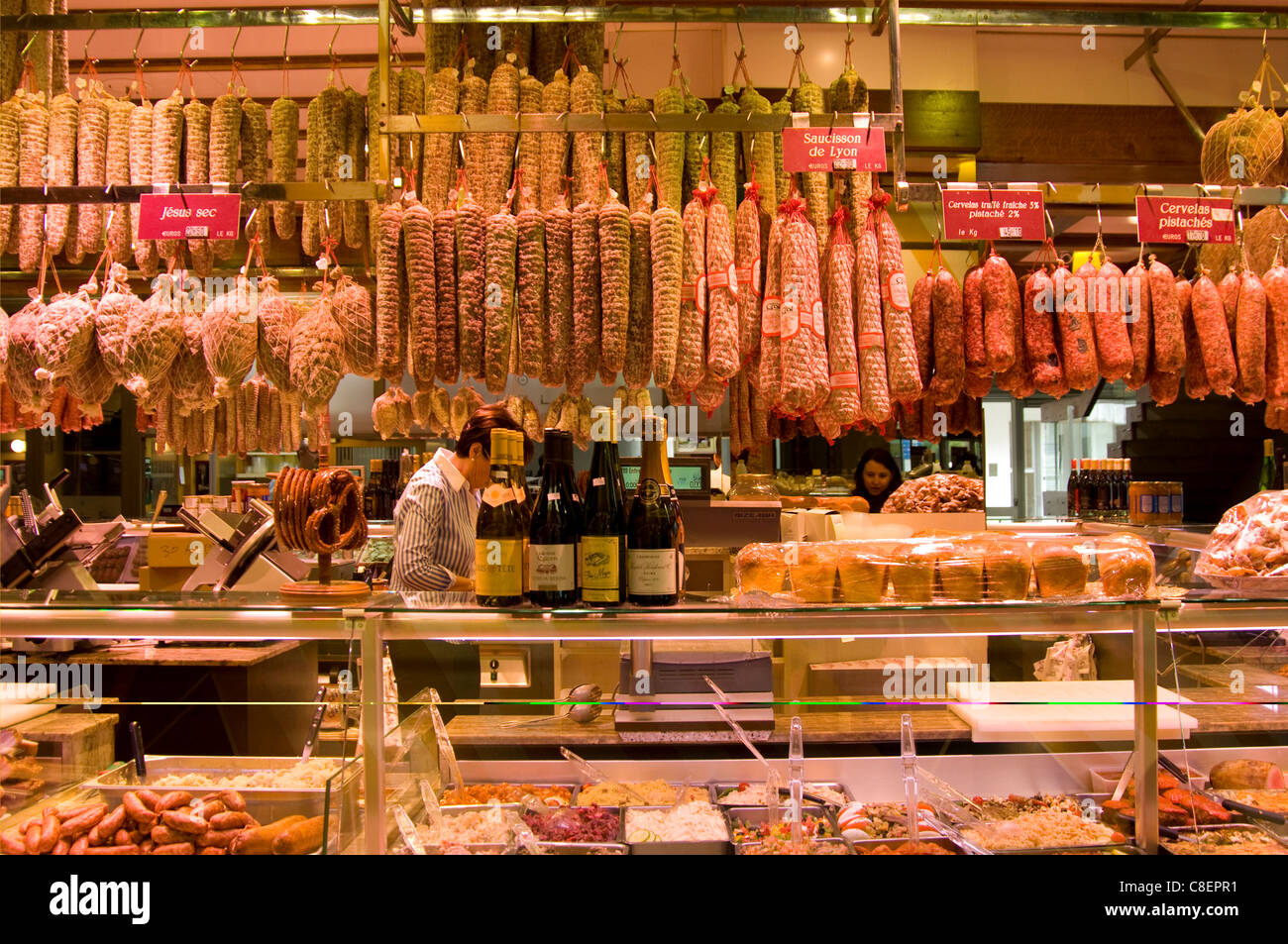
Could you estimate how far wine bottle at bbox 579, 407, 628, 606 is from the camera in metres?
2.18

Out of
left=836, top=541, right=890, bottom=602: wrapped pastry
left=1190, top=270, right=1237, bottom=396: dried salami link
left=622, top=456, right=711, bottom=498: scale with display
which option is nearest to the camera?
left=836, top=541, right=890, bottom=602: wrapped pastry

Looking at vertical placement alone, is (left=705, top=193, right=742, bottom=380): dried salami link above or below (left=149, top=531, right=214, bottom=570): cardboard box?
above

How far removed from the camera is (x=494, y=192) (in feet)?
11.9

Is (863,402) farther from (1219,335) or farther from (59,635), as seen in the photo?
(59,635)

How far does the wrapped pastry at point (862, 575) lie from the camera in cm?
242

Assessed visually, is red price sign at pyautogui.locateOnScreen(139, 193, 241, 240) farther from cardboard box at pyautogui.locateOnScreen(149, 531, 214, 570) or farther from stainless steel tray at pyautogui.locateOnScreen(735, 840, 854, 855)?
stainless steel tray at pyautogui.locateOnScreen(735, 840, 854, 855)

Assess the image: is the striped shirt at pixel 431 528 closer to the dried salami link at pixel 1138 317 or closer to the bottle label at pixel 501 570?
the bottle label at pixel 501 570

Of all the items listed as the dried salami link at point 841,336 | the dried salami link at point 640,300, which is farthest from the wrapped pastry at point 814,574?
the dried salami link at point 640,300

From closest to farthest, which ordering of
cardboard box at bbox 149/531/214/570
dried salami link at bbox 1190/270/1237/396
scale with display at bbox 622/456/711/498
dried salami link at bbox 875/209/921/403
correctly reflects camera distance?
dried salami link at bbox 875/209/921/403 → dried salami link at bbox 1190/270/1237/396 → cardboard box at bbox 149/531/214/570 → scale with display at bbox 622/456/711/498

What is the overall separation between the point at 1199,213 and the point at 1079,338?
0.70 metres

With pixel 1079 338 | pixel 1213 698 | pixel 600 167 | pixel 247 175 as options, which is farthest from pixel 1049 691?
pixel 247 175

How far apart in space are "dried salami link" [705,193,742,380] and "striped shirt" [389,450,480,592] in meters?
1.55

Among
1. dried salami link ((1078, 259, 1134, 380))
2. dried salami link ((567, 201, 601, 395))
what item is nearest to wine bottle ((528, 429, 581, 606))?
dried salami link ((567, 201, 601, 395))

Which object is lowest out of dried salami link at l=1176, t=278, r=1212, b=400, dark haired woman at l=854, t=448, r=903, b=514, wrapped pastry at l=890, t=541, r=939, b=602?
wrapped pastry at l=890, t=541, r=939, b=602
